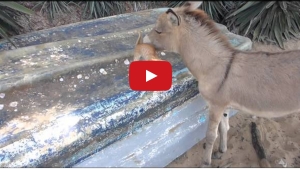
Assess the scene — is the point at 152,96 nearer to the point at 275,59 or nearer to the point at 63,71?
the point at 63,71

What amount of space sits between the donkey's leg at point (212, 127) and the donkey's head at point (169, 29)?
26.2 inches

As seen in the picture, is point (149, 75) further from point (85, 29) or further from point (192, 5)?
point (85, 29)

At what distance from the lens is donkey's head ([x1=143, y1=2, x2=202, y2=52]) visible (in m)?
2.86

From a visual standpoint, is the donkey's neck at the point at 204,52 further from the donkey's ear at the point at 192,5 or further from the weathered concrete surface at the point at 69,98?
the weathered concrete surface at the point at 69,98

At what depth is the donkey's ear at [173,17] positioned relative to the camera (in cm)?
276

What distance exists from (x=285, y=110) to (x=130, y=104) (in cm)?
140

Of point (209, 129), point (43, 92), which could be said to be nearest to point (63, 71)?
point (43, 92)

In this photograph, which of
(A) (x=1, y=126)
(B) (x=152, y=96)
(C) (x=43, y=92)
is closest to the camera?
(A) (x=1, y=126)

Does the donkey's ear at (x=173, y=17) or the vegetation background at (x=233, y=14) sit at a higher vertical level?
the donkey's ear at (x=173, y=17)

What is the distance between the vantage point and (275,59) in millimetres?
3031

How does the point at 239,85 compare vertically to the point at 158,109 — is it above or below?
above
